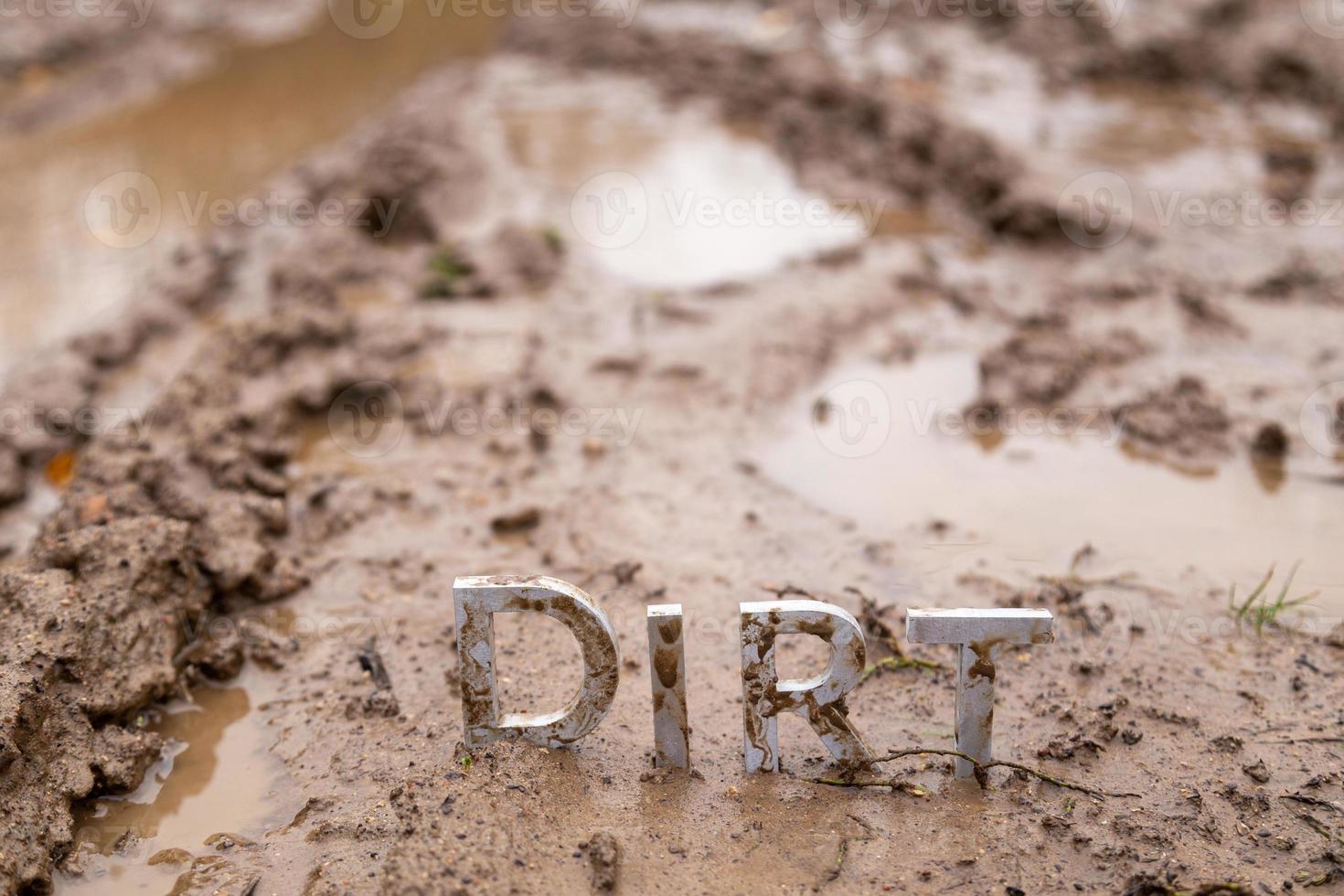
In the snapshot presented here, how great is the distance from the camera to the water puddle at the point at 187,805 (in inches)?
104

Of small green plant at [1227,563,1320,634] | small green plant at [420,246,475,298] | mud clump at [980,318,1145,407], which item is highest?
small green plant at [420,246,475,298]

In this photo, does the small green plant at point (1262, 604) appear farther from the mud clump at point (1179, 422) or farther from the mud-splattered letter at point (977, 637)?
the mud-splattered letter at point (977, 637)

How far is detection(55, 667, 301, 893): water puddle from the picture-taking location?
2.63m

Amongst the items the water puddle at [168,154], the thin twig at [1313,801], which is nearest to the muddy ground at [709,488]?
the thin twig at [1313,801]

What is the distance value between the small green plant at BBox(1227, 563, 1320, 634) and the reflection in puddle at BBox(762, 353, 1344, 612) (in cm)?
9

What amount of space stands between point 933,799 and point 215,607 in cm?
240

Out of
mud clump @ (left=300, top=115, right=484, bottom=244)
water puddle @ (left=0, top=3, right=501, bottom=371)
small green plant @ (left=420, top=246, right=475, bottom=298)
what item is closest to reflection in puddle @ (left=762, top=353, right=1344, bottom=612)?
small green plant @ (left=420, top=246, right=475, bottom=298)

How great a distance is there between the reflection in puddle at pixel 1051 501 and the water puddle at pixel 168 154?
14.1ft

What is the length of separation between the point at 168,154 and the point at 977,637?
7371 millimetres

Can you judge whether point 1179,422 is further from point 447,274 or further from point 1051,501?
point 447,274

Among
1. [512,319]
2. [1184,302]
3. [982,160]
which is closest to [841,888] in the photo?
[512,319]

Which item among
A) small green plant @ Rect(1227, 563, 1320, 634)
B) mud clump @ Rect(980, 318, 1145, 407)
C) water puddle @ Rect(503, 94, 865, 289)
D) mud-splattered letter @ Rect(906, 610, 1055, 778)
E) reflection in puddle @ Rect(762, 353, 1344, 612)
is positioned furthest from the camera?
water puddle @ Rect(503, 94, 865, 289)

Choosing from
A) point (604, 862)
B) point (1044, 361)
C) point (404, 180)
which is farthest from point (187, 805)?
point (404, 180)

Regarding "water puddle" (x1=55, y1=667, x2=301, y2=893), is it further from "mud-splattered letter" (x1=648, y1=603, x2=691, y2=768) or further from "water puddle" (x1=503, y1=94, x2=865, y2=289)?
"water puddle" (x1=503, y1=94, x2=865, y2=289)
